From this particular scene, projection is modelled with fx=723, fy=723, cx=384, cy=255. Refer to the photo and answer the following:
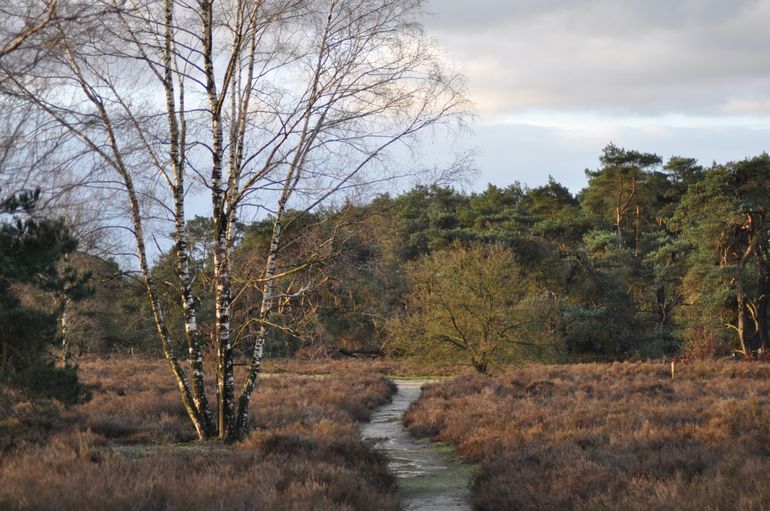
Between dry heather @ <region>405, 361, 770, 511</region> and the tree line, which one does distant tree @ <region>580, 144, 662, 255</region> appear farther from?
dry heather @ <region>405, 361, 770, 511</region>

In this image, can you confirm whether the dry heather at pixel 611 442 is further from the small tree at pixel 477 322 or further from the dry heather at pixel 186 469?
the small tree at pixel 477 322

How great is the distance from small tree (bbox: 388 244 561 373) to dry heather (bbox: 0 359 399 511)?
17.3 meters

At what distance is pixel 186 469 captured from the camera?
340 inches

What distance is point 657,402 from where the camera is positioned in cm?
1753

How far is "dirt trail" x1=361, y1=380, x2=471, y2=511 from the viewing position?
10.2m

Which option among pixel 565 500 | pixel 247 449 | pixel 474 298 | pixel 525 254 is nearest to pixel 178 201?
pixel 247 449

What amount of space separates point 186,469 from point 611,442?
658 cm

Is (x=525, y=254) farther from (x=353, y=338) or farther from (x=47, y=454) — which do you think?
(x=47, y=454)

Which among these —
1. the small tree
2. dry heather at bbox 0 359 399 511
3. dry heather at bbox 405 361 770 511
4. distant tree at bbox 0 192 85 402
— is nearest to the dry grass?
the small tree

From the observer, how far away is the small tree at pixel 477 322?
33.6 meters

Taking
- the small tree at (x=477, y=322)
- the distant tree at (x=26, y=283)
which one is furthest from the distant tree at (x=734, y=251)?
A: the distant tree at (x=26, y=283)

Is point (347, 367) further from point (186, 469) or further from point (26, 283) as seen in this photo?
point (186, 469)

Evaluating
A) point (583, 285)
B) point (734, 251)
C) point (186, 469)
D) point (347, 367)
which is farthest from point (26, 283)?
point (583, 285)

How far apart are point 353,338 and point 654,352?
2232cm
